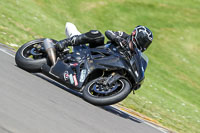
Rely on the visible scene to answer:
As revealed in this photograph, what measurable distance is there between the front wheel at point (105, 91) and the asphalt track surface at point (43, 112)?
141mm

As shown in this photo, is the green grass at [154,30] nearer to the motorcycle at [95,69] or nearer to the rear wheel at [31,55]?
the motorcycle at [95,69]

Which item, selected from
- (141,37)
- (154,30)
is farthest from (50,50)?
(154,30)

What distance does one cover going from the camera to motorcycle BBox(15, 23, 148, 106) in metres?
5.87

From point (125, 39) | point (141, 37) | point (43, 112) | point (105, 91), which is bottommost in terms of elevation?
point (105, 91)

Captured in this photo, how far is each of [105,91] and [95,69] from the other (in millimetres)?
524

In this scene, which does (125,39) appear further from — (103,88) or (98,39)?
(103,88)

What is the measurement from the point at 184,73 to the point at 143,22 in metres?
6.09

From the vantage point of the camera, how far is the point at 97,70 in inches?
249

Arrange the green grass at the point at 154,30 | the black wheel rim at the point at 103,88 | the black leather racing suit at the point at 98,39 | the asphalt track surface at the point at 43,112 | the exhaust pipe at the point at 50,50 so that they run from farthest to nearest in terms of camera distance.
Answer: the green grass at the point at 154,30, the exhaust pipe at the point at 50,50, the black leather racing suit at the point at 98,39, the black wheel rim at the point at 103,88, the asphalt track surface at the point at 43,112

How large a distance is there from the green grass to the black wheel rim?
1802 mm

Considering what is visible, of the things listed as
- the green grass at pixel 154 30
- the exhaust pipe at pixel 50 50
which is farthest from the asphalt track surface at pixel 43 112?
the green grass at pixel 154 30

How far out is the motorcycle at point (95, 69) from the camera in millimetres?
5867

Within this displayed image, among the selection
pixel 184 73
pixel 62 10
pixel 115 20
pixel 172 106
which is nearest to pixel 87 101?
pixel 172 106

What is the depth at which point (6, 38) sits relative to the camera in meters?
11.4
